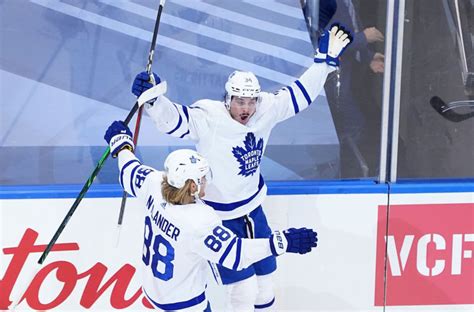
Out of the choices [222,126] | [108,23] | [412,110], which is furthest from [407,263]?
[108,23]

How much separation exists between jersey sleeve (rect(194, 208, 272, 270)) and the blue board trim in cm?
90

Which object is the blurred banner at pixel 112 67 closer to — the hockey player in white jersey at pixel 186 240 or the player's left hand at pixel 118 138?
the player's left hand at pixel 118 138

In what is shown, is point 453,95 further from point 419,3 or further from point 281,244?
point 281,244

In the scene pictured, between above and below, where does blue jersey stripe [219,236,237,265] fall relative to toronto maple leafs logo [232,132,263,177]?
below

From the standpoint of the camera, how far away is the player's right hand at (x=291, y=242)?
2.97 meters

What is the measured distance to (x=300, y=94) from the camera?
359 centimetres

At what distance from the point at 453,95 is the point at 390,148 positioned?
15.2 inches

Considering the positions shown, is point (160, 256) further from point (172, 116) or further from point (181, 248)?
point (172, 116)

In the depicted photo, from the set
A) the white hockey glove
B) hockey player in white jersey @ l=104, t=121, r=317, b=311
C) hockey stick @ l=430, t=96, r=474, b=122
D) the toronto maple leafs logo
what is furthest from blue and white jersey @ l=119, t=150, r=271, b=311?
hockey stick @ l=430, t=96, r=474, b=122

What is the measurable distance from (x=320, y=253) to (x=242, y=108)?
875 mm

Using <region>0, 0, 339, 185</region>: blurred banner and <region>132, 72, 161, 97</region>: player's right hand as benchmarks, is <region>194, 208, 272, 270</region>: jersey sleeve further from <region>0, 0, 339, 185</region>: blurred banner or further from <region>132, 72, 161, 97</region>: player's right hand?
<region>0, 0, 339, 185</region>: blurred banner

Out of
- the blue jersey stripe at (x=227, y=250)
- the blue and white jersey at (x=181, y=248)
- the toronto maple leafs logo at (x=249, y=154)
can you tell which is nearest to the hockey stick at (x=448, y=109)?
the toronto maple leafs logo at (x=249, y=154)

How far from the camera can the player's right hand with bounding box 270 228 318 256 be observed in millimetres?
2975

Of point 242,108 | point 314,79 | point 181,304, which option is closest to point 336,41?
point 314,79
